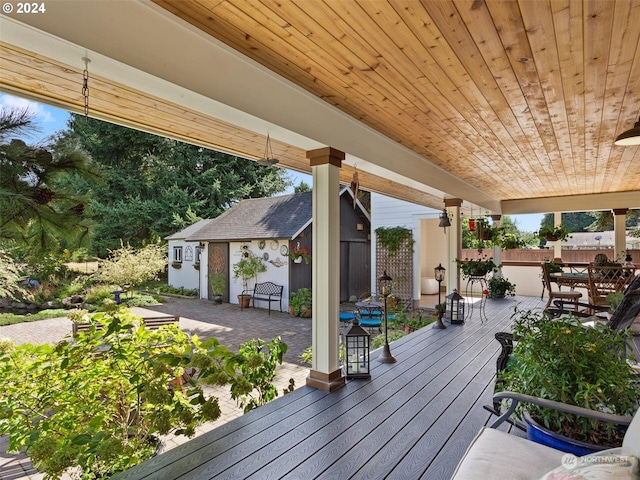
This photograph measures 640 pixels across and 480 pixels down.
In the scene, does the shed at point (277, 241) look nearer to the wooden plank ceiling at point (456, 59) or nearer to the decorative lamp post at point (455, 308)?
the decorative lamp post at point (455, 308)

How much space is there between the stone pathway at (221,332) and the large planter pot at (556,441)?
9.68ft

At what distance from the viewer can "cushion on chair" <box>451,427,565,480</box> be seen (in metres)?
1.32

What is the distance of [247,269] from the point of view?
421 inches

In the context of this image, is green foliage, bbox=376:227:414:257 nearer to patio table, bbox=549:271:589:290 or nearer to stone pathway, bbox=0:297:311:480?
stone pathway, bbox=0:297:311:480

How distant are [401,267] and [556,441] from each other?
855 centimetres

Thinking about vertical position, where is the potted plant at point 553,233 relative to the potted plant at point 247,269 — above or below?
above

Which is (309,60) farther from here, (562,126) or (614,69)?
(562,126)

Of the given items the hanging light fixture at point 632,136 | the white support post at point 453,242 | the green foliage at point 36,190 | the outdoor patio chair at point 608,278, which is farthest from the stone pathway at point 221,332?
the outdoor patio chair at point 608,278

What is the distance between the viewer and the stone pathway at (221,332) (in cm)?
325

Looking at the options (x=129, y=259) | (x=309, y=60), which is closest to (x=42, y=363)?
(x=309, y=60)

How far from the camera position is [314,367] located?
328 cm

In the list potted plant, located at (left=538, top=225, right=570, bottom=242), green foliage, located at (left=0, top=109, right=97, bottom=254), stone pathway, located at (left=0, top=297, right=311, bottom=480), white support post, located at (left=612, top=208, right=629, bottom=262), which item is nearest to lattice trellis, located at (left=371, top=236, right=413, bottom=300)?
stone pathway, located at (left=0, top=297, right=311, bottom=480)

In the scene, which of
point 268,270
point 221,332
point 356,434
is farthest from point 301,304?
point 356,434

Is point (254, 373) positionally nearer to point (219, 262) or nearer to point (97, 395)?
point (97, 395)
